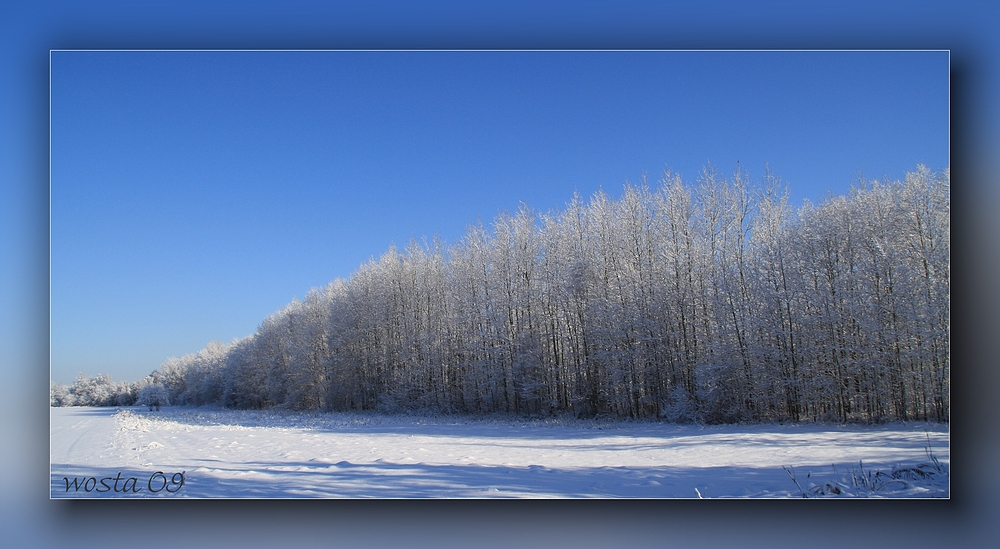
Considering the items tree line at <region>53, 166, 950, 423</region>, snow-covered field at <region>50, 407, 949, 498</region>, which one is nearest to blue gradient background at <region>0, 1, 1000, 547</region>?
snow-covered field at <region>50, 407, 949, 498</region>

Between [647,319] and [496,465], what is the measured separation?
12.6 feet

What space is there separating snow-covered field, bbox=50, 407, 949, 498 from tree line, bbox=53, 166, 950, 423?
0.54m

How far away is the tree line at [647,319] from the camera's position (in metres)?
4.95

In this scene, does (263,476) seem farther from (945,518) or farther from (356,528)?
(945,518)

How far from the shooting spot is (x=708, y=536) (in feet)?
14.4

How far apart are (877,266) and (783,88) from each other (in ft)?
7.07

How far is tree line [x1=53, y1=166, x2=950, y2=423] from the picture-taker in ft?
16.2

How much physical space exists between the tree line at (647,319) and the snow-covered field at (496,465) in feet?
1.78

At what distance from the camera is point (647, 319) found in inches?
299

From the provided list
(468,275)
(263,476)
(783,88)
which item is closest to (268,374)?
(468,275)
